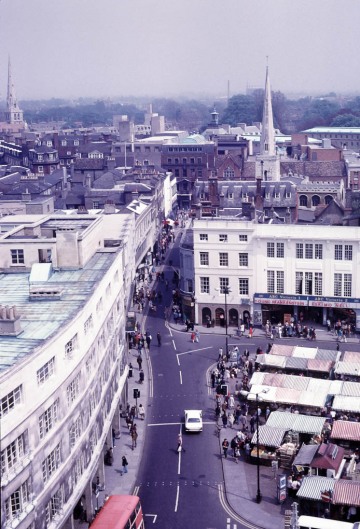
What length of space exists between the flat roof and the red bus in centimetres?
779

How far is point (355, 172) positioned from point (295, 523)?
91.1 meters

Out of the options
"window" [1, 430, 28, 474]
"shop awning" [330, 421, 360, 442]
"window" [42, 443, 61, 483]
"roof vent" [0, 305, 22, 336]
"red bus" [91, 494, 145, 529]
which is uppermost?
"roof vent" [0, 305, 22, 336]

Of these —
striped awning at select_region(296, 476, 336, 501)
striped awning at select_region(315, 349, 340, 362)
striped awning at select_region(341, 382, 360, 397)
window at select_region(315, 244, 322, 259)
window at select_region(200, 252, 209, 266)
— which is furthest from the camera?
window at select_region(200, 252, 209, 266)

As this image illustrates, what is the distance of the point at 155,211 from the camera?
102 metres

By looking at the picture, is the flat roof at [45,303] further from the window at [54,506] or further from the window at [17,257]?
the window at [54,506]

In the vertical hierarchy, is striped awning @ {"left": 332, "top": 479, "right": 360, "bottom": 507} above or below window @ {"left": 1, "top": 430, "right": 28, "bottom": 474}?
below

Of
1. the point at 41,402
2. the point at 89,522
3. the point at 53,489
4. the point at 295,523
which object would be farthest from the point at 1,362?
the point at 295,523

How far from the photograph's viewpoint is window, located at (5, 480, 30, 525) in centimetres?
2861

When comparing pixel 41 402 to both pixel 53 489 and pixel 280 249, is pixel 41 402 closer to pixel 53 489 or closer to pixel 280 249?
pixel 53 489

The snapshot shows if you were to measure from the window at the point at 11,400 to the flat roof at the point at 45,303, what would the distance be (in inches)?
39.0

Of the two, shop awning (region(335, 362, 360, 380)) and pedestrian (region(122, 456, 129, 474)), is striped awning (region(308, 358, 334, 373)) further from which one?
pedestrian (region(122, 456, 129, 474))

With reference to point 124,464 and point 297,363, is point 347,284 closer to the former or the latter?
point 297,363

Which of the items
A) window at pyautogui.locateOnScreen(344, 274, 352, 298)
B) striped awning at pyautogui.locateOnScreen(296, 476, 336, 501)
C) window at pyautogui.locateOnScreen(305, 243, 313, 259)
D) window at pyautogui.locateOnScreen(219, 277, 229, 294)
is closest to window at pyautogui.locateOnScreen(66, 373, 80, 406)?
striped awning at pyautogui.locateOnScreen(296, 476, 336, 501)

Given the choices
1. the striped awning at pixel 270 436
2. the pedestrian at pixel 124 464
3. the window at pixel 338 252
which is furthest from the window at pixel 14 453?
the window at pixel 338 252
